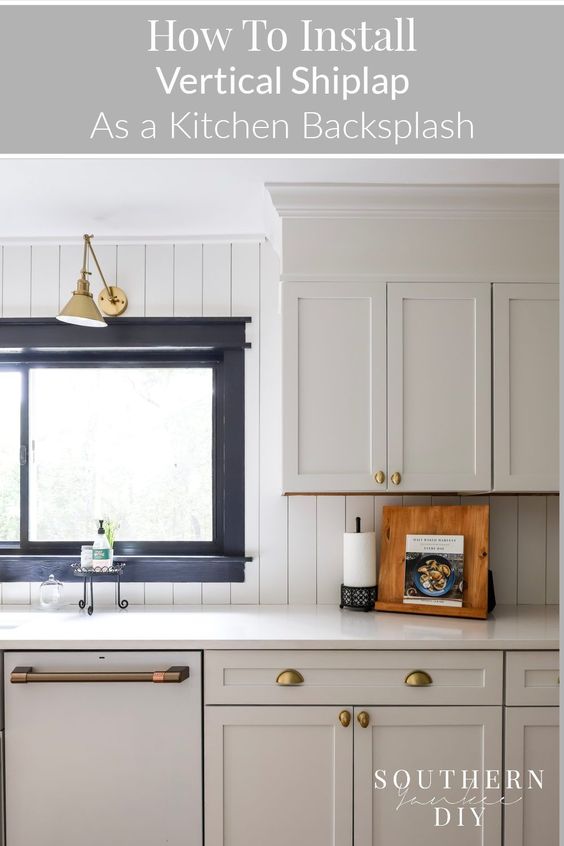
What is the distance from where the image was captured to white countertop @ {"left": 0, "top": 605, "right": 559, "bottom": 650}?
1915 mm

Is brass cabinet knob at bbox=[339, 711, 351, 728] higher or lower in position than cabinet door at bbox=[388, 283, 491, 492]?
lower

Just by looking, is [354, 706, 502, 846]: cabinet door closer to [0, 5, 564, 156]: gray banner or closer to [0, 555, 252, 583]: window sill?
[0, 555, 252, 583]: window sill

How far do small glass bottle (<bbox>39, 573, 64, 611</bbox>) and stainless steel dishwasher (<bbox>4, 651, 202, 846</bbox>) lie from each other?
1.63 ft

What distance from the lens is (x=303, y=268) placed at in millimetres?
2152

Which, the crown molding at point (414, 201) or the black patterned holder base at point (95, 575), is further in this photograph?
the black patterned holder base at point (95, 575)

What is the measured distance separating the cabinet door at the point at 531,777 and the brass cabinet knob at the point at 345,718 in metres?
0.45

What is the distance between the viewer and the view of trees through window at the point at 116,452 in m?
2.62

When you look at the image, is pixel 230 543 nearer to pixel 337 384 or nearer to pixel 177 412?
pixel 177 412

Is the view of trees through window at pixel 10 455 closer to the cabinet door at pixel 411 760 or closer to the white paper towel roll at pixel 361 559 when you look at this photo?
the white paper towel roll at pixel 361 559

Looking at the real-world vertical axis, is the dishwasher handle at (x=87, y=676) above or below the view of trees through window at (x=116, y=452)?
below

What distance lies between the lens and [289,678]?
1.90 meters

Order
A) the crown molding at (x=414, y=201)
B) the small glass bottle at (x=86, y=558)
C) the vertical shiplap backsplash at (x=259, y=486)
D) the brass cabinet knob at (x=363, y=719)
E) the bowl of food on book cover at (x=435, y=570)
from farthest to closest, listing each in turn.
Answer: the vertical shiplap backsplash at (x=259, y=486), the small glass bottle at (x=86, y=558), the bowl of food on book cover at (x=435, y=570), the crown molding at (x=414, y=201), the brass cabinet knob at (x=363, y=719)

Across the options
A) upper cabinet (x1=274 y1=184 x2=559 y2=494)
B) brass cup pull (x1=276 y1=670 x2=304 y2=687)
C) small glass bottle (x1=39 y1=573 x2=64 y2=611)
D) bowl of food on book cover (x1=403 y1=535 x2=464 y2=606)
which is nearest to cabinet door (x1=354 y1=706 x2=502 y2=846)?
brass cup pull (x1=276 y1=670 x2=304 y2=687)

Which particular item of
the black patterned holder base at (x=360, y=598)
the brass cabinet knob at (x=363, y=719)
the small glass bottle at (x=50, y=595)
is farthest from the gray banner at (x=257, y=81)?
the small glass bottle at (x=50, y=595)
